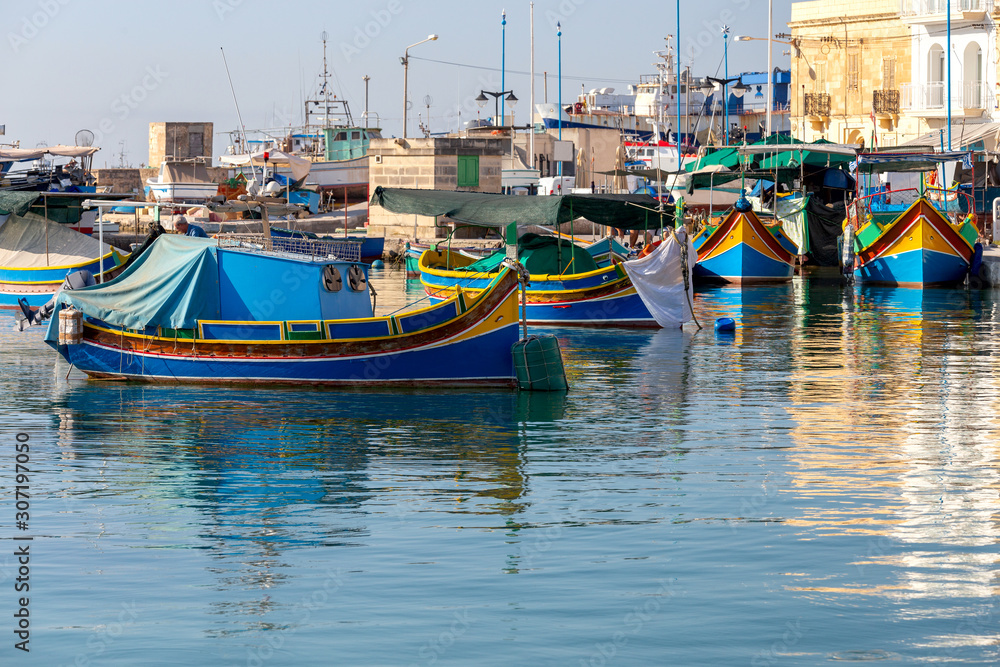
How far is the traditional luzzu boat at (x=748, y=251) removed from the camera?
1478 inches

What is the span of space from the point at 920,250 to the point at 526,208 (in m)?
15.9

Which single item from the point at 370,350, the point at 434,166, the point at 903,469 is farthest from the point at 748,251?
the point at 903,469

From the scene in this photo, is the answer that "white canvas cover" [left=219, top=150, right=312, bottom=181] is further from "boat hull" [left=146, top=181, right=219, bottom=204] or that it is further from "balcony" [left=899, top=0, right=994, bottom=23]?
"balcony" [left=899, top=0, right=994, bottom=23]

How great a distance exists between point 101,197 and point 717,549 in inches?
892

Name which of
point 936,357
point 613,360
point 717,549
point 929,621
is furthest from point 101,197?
point 929,621

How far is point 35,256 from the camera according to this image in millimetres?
29844

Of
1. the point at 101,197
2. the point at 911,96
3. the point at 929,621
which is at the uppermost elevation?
the point at 911,96

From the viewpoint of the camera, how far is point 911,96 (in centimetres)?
5141

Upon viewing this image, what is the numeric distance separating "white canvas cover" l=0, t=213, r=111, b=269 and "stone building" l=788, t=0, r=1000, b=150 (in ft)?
92.9

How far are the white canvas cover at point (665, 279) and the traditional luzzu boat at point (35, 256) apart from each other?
12.9 meters

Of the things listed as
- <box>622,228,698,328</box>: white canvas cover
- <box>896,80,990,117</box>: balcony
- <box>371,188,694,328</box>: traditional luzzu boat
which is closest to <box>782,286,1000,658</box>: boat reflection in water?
<box>622,228,698,328</box>: white canvas cover

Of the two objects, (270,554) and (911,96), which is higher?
(911,96)

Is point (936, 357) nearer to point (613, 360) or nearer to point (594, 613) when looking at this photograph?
point (613, 360)

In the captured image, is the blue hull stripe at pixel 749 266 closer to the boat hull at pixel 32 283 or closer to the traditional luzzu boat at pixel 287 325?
the boat hull at pixel 32 283
